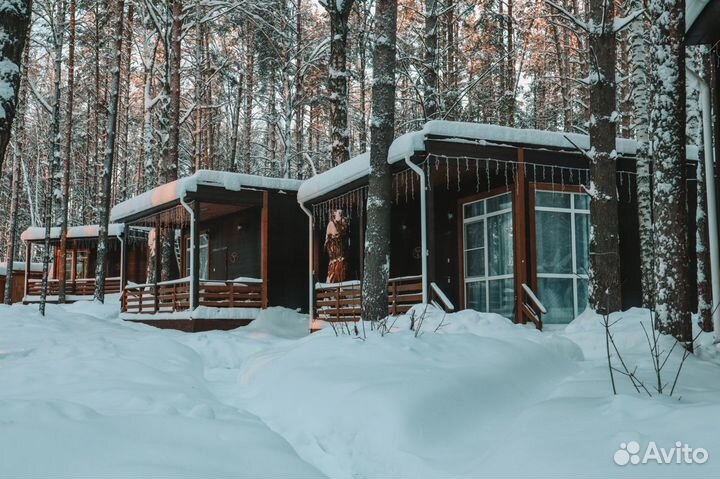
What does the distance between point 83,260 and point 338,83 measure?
62.2 feet

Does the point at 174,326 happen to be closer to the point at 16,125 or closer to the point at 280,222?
the point at 280,222

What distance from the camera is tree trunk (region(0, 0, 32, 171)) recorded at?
6.78 meters

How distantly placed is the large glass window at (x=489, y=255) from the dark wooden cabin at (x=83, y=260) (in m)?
15.3

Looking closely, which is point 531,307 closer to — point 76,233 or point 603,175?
point 603,175

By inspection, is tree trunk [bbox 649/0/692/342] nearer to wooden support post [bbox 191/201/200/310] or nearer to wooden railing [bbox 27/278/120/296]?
wooden support post [bbox 191/201/200/310]

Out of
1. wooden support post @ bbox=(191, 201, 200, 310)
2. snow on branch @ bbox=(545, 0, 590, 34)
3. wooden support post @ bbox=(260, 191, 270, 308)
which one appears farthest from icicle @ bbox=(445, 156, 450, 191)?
wooden support post @ bbox=(191, 201, 200, 310)

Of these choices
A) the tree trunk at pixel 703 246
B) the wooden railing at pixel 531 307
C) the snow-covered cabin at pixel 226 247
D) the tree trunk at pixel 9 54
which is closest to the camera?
the tree trunk at pixel 9 54

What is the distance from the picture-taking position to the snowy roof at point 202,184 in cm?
1377

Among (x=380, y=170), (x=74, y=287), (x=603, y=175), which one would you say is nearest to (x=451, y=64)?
(x=603, y=175)

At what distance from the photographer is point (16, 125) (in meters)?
23.5

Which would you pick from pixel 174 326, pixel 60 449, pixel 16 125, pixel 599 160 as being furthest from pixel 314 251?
pixel 16 125

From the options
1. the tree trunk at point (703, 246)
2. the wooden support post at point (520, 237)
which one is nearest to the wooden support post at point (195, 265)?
the wooden support post at point (520, 237)

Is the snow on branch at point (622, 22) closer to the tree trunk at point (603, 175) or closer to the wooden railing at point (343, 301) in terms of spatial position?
the tree trunk at point (603, 175)

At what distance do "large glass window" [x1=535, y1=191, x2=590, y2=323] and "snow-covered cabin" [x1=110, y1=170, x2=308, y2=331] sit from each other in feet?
21.0
